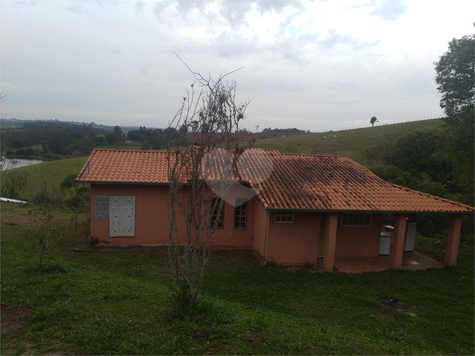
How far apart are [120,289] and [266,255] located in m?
5.35

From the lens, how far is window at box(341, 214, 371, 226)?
12.7 meters

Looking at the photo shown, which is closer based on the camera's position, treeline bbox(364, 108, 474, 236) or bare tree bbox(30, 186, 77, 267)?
bare tree bbox(30, 186, 77, 267)

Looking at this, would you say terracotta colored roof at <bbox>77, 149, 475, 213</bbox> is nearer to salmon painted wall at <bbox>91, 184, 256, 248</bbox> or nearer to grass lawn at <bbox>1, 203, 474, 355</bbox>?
salmon painted wall at <bbox>91, 184, 256, 248</bbox>

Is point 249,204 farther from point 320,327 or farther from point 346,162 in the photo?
point 320,327

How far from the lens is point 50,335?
17.1 feet

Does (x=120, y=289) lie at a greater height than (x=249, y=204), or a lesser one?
lesser

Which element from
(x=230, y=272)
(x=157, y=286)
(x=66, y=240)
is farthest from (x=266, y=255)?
(x=66, y=240)

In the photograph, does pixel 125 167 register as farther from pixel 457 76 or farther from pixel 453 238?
pixel 457 76

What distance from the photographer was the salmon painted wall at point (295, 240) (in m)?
11.4

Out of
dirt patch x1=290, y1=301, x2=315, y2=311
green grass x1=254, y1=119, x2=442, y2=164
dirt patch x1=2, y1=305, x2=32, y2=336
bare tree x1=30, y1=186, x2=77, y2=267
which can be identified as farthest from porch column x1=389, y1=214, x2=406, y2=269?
green grass x1=254, y1=119, x2=442, y2=164

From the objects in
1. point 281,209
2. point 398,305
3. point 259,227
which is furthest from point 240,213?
point 398,305

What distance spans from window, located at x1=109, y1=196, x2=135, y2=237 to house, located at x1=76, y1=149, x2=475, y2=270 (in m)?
0.04

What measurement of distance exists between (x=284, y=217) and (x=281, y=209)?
110 centimetres

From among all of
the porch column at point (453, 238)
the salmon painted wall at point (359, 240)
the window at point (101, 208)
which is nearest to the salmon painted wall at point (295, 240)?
the salmon painted wall at point (359, 240)
